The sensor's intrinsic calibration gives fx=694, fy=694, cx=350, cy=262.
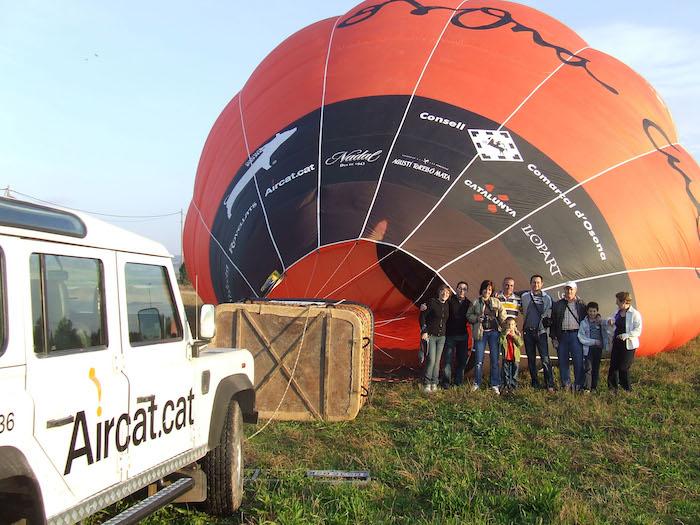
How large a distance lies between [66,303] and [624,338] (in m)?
6.02

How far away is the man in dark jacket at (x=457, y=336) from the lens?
7598mm

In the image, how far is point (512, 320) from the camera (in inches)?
292

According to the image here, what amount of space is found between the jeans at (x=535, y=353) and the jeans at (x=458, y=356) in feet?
2.25

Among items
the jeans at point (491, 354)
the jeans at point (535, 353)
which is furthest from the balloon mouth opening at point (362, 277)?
the jeans at point (535, 353)

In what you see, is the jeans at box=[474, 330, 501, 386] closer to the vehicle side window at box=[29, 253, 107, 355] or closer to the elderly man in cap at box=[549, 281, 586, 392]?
the elderly man in cap at box=[549, 281, 586, 392]

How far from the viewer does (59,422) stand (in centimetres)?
255

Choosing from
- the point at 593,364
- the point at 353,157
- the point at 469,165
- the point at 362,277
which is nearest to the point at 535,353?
the point at 593,364

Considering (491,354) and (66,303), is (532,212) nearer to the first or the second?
(491,354)

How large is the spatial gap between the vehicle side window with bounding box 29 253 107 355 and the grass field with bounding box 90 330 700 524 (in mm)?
1569

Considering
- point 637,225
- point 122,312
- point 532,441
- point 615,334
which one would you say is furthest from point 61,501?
point 637,225

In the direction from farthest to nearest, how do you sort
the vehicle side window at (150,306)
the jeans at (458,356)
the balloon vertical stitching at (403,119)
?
the jeans at (458,356) → the balloon vertical stitching at (403,119) → the vehicle side window at (150,306)

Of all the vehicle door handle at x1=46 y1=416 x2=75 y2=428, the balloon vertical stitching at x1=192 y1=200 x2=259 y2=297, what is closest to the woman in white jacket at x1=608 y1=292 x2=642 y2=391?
the balloon vertical stitching at x1=192 y1=200 x2=259 y2=297

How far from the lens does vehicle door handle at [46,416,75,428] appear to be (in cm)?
250

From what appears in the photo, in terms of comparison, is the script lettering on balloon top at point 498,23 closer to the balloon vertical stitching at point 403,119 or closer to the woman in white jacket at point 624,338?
the balloon vertical stitching at point 403,119
